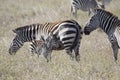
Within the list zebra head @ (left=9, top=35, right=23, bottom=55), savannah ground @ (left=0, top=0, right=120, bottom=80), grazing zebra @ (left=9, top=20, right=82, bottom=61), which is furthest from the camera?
zebra head @ (left=9, top=35, right=23, bottom=55)

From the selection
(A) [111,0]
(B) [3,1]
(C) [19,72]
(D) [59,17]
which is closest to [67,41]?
(C) [19,72]

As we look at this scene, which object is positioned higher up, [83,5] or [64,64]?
[83,5]

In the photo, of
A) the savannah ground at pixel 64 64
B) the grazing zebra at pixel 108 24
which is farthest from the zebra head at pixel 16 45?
the grazing zebra at pixel 108 24

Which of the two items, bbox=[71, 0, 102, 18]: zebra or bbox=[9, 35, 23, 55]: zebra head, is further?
bbox=[71, 0, 102, 18]: zebra

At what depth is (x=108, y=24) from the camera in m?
9.22

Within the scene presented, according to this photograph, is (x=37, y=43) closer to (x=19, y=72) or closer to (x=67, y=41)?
(x=67, y=41)

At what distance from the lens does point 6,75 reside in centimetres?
741

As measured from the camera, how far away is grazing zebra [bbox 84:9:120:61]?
8945mm

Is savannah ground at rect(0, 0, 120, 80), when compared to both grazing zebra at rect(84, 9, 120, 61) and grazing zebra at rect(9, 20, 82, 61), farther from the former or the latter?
grazing zebra at rect(84, 9, 120, 61)

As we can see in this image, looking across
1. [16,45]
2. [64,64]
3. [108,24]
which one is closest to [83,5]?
[16,45]

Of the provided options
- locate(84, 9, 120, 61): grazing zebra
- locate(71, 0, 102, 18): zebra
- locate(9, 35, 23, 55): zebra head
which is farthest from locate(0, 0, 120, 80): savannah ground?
locate(71, 0, 102, 18): zebra

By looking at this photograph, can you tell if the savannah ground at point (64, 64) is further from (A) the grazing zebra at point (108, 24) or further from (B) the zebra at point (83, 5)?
(B) the zebra at point (83, 5)

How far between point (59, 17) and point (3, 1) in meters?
6.81

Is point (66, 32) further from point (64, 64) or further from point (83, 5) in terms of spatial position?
point (83, 5)
